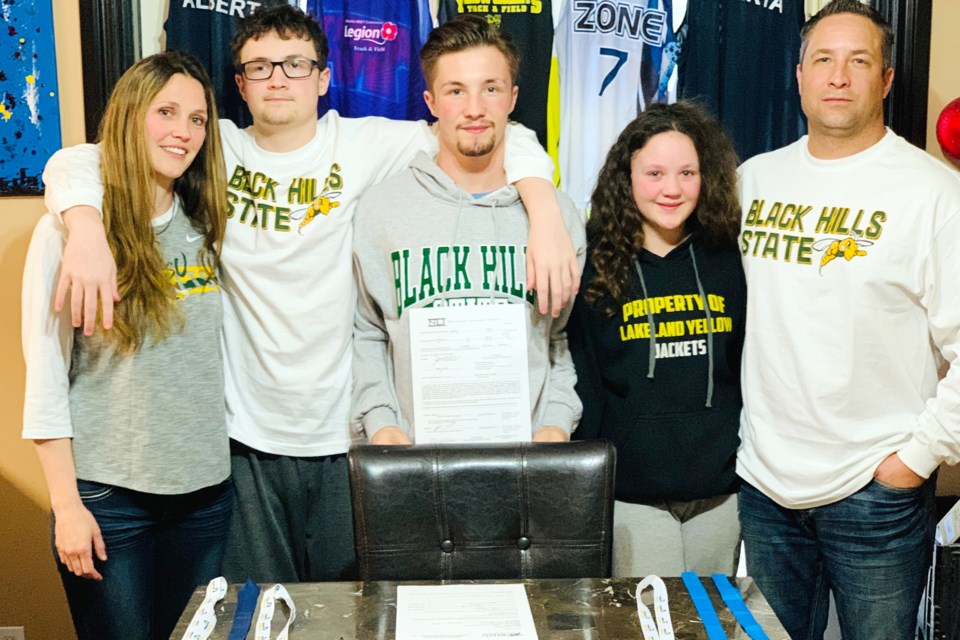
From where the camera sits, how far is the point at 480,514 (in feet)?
5.18

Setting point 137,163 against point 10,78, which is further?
point 10,78

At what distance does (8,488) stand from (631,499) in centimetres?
165

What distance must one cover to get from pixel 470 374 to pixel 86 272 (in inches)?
A: 30.1

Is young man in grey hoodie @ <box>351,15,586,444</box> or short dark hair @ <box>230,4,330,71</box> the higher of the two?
short dark hair @ <box>230,4,330,71</box>

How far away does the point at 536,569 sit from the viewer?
1.58 meters

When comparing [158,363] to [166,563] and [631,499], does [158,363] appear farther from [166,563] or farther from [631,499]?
[631,499]

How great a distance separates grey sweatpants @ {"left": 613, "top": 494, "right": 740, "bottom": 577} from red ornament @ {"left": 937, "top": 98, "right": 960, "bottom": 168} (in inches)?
44.9

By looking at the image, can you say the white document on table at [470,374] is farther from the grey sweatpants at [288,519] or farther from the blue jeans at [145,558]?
the blue jeans at [145,558]

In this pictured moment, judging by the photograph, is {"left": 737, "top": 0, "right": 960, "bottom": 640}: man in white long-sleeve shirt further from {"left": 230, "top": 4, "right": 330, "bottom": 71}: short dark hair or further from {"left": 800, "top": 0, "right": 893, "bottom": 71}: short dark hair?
{"left": 230, "top": 4, "right": 330, "bottom": 71}: short dark hair

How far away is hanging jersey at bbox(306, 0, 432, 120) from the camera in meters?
2.40

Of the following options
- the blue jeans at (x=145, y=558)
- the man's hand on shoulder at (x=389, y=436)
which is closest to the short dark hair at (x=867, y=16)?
the man's hand on shoulder at (x=389, y=436)

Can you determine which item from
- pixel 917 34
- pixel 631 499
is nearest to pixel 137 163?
pixel 631 499

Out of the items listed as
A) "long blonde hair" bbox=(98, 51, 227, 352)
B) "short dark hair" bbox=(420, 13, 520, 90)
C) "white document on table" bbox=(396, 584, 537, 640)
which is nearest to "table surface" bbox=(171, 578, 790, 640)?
"white document on table" bbox=(396, 584, 537, 640)

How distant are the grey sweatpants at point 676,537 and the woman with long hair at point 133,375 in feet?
2.83
